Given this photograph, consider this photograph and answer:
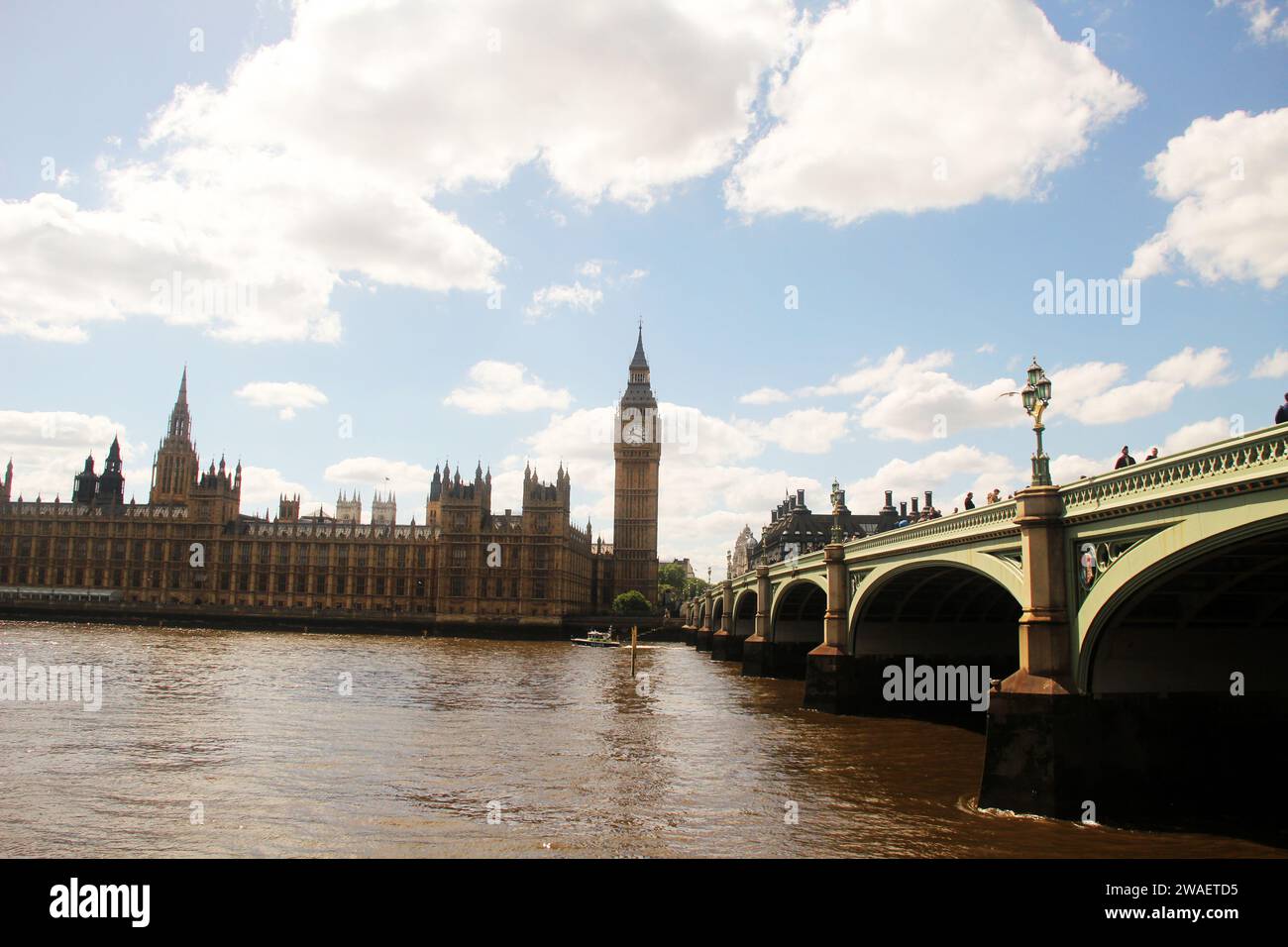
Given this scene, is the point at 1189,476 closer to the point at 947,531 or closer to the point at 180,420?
the point at 947,531

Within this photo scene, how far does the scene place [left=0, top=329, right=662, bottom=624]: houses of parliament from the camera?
118 meters

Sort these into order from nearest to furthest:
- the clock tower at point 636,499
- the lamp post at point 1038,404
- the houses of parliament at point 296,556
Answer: the lamp post at point 1038,404 → the houses of parliament at point 296,556 → the clock tower at point 636,499

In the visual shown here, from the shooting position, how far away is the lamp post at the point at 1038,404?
1792cm

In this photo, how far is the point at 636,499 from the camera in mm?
147125

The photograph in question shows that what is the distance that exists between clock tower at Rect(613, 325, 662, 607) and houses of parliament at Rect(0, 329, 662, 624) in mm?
13815

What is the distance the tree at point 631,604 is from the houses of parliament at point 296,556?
6.31m
